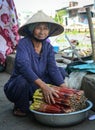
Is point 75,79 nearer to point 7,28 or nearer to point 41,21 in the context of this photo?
point 41,21

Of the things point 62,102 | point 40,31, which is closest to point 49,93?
point 62,102

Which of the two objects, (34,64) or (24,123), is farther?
(34,64)

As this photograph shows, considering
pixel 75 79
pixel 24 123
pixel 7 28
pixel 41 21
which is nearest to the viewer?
pixel 24 123

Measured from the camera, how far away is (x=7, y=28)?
761 centimetres

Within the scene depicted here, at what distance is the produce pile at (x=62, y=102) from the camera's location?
3721 millimetres

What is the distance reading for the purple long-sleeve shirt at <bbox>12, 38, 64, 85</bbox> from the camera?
3939mm

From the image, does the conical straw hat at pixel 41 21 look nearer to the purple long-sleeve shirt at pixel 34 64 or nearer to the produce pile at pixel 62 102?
the purple long-sleeve shirt at pixel 34 64

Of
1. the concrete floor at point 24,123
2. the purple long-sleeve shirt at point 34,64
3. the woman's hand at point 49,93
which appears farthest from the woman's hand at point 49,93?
the concrete floor at point 24,123

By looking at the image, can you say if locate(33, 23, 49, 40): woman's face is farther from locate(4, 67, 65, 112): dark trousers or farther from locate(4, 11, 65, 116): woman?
locate(4, 67, 65, 112): dark trousers

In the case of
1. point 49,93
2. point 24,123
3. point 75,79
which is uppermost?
point 49,93

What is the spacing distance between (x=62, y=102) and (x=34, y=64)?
637 millimetres

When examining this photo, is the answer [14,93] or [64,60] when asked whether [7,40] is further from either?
[14,93]

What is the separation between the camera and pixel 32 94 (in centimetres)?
407

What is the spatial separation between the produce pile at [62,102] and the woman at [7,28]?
12.6 ft
